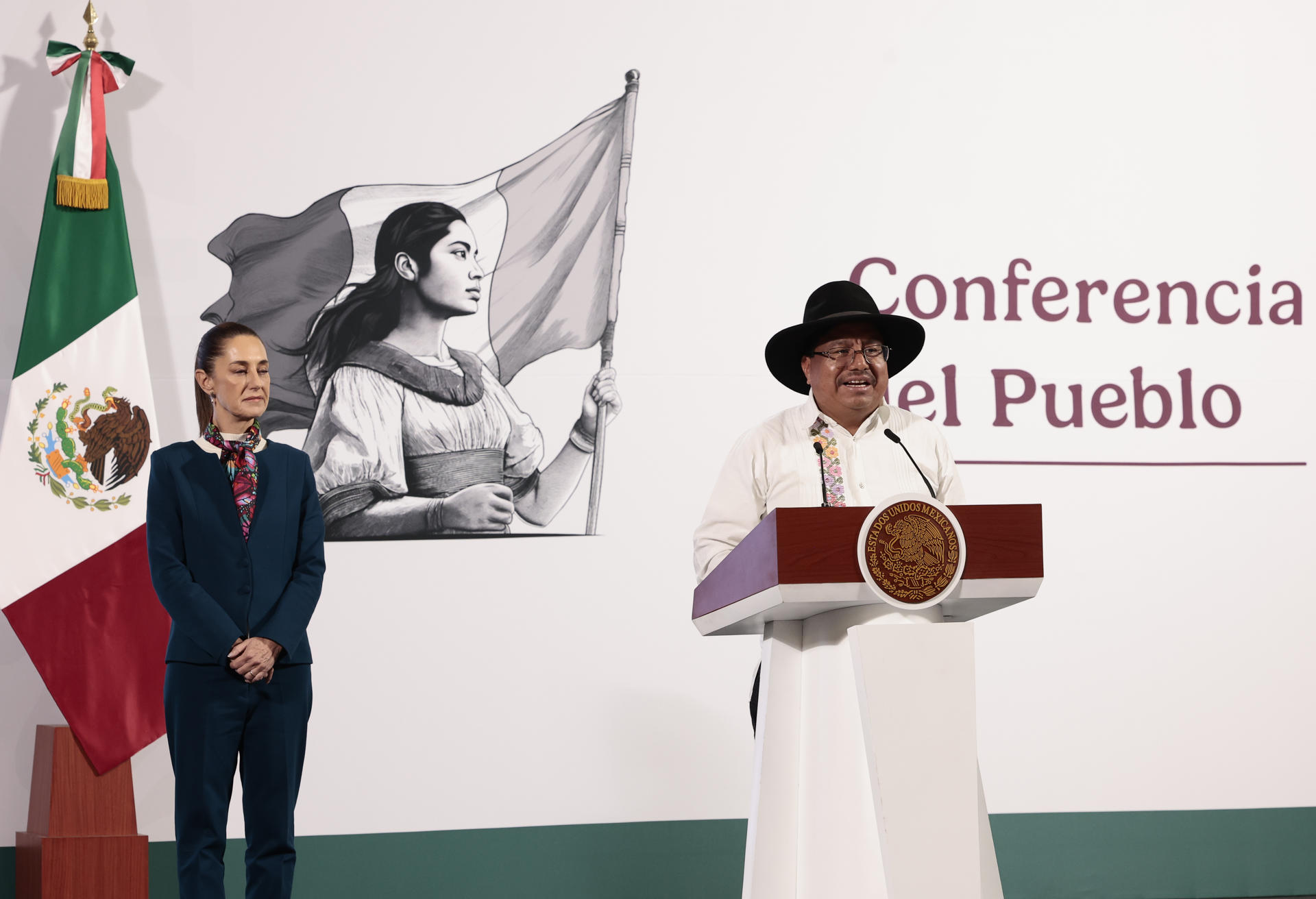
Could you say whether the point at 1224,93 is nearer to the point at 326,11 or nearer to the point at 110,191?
the point at 326,11

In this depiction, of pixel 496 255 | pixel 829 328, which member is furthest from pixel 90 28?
pixel 829 328


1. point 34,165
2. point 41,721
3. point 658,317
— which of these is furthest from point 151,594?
point 658,317

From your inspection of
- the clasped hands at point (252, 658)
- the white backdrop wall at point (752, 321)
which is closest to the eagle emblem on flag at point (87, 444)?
the white backdrop wall at point (752, 321)

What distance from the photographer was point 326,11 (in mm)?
3691

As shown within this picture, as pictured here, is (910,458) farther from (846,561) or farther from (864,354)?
(846,561)

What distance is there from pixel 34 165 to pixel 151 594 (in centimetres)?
132

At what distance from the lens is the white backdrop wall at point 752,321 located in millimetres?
3531

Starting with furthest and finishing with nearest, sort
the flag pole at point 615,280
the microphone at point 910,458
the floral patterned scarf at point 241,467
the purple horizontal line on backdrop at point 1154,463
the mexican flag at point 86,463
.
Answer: the purple horizontal line on backdrop at point 1154,463 < the flag pole at point 615,280 < the mexican flag at point 86,463 < the floral patterned scarf at point 241,467 < the microphone at point 910,458

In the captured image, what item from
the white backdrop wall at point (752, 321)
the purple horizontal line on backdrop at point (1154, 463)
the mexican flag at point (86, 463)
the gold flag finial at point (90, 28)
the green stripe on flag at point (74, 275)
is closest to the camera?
the mexican flag at point (86, 463)

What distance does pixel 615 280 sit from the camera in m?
3.74

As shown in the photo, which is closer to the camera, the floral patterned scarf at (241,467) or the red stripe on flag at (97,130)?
the floral patterned scarf at (241,467)

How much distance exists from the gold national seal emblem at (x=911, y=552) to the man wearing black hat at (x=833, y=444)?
573mm

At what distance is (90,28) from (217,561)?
180 cm

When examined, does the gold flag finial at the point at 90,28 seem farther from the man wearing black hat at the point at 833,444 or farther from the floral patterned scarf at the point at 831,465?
the floral patterned scarf at the point at 831,465
